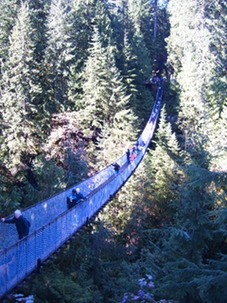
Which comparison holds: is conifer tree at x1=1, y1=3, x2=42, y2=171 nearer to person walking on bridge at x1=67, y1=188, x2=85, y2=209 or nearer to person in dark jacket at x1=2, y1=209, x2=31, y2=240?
person walking on bridge at x1=67, y1=188, x2=85, y2=209

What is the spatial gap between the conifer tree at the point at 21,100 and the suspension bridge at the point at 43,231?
26.8 feet

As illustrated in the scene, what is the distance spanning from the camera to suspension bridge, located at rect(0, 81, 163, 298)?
15.0 feet

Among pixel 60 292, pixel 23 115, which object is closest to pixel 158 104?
pixel 23 115

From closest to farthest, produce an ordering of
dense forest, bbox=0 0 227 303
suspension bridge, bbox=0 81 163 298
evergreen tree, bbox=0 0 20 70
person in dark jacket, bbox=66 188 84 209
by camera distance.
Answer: suspension bridge, bbox=0 81 163 298 → person in dark jacket, bbox=66 188 84 209 → dense forest, bbox=0 0 227 303 → evergreen tree, bbox=0 0 20 70

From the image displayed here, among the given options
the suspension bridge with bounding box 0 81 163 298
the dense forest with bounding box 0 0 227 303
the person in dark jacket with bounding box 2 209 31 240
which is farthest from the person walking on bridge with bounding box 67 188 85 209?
the dense forest with bounding box 0 0 227 303

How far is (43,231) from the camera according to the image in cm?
540

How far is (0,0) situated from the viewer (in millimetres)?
21984

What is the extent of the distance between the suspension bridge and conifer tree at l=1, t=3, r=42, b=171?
8.18 m

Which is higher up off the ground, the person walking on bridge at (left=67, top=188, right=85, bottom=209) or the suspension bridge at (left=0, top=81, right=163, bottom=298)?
the person walking on bridge at (left=67, top=188, right=85, bottom=209)

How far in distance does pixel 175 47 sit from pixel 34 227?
22.6 meters

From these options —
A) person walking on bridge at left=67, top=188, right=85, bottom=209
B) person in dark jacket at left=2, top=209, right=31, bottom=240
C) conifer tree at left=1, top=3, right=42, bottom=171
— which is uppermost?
conifer tree at left=1, top=3, right=42, bottom=171

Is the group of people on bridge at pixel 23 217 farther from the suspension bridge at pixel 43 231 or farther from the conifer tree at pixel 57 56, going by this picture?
the conifer tree at pixel 57 56

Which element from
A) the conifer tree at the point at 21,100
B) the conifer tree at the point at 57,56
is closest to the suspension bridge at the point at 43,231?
the conifer tree at the point at 21,100

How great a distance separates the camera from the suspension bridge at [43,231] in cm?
456
